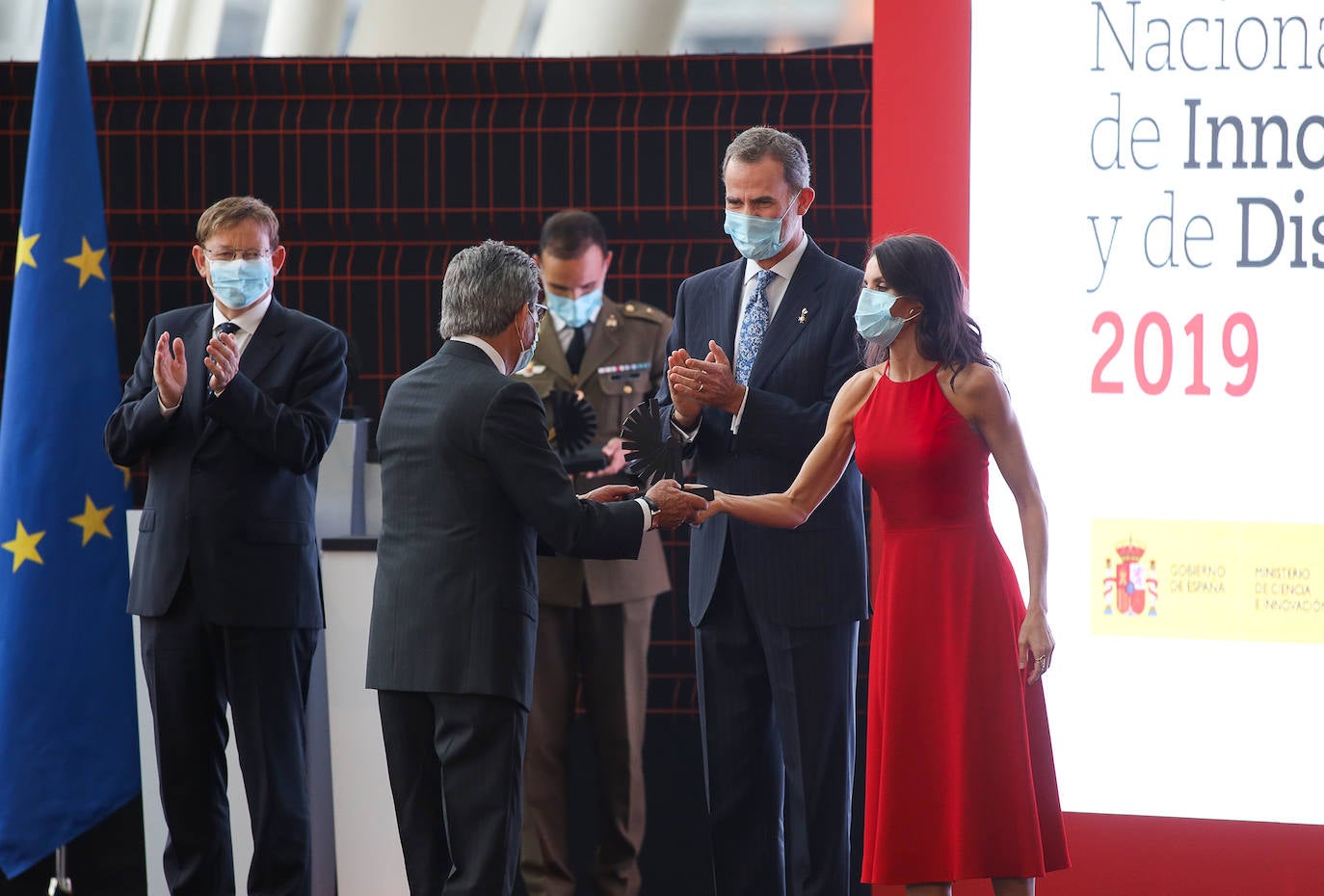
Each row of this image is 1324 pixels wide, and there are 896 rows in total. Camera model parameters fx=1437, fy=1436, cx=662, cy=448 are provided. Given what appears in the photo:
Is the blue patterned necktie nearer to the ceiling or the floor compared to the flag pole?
nearer to the ceiling

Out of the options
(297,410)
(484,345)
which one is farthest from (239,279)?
(484,345)

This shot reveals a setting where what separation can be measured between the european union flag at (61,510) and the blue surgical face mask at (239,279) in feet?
2.68

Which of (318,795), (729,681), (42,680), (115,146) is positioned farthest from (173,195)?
(729,681)

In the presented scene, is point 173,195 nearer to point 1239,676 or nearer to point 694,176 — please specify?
point 694,176

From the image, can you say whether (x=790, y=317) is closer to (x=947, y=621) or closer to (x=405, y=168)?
(x=947, y=621)

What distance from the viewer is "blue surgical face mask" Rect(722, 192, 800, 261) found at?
Answer: 3158 mm

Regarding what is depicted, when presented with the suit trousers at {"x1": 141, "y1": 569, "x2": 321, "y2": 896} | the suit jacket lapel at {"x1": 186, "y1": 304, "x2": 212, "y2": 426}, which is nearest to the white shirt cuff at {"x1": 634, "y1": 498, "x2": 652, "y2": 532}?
the suit trousers at {"x1": 141, "y1": 569, "x2": 321, "y2": 896}

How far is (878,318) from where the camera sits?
2885 mm

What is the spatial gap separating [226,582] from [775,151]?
1581 millimetres

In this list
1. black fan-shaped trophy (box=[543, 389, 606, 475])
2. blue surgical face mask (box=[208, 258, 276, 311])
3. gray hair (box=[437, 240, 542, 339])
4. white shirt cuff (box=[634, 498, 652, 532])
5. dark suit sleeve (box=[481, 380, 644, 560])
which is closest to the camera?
dark suit sleeve (box=[481, 380, 644, 560])

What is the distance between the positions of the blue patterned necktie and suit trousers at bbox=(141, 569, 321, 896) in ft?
4.01

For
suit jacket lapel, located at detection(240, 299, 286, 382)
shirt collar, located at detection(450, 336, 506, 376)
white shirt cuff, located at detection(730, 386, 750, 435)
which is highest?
suit jacket lapel, located at detection(240, 299, 286, 382)

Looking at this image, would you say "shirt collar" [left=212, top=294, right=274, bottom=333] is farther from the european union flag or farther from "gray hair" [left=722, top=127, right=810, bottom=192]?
"gray hair" [left=722, top=127, right=810, bottom=192]

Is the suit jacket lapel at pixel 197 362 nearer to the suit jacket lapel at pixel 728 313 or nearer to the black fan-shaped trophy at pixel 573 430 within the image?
the black fan-shaped trophy at pixel 573 430
